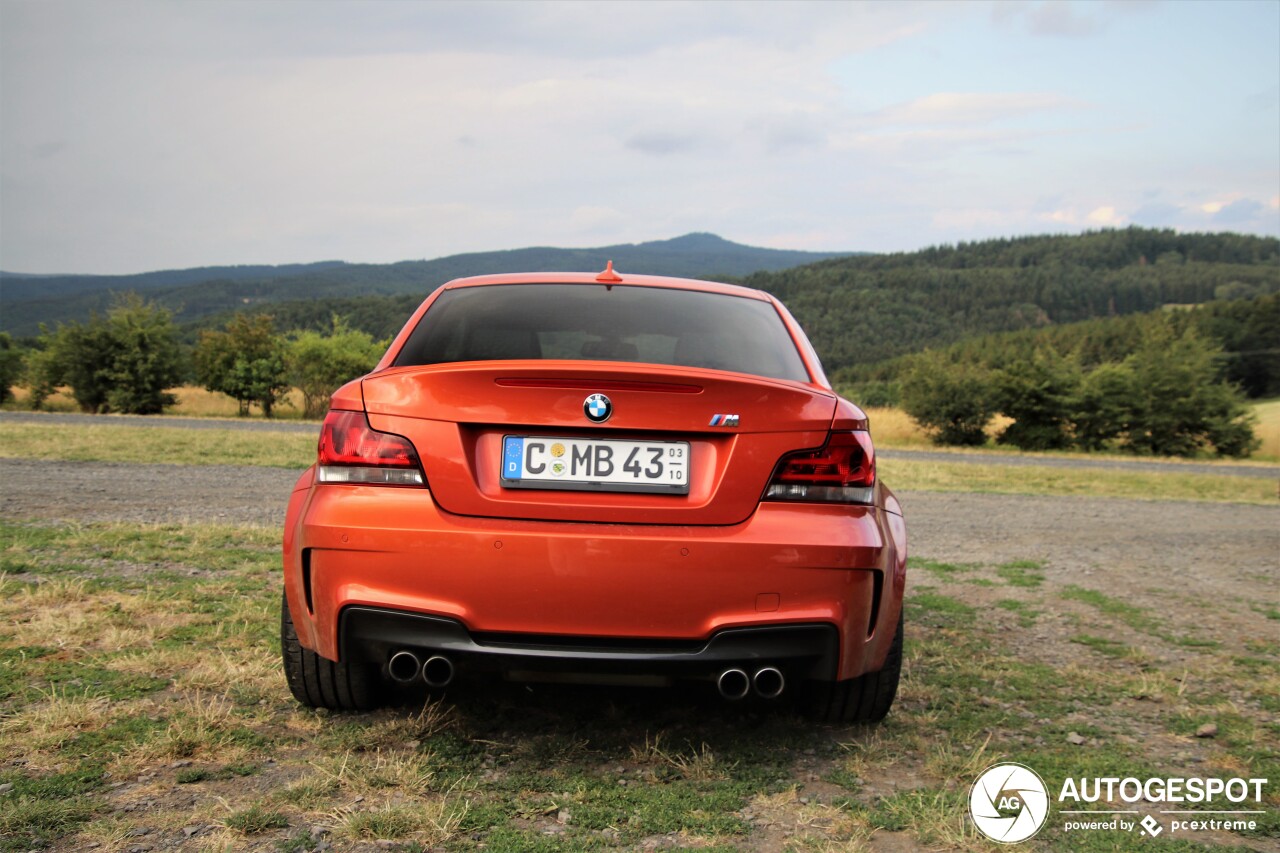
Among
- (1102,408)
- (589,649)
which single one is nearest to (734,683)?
(589,649)

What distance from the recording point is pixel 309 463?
43.4 ft

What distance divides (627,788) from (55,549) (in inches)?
187

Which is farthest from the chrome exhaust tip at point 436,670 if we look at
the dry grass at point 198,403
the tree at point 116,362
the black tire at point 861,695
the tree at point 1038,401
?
the tree at point 1038,401

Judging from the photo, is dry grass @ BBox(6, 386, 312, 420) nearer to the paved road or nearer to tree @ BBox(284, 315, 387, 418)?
tree @ BBox(284, 315, 387, 418)

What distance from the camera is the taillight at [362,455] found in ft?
9.00

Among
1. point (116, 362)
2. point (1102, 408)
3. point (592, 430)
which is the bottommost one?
point (1102, 408)

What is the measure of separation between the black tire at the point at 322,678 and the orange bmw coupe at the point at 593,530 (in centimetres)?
26

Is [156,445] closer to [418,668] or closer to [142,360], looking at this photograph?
[418,668]

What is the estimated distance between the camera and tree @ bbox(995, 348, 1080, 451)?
3177 cm

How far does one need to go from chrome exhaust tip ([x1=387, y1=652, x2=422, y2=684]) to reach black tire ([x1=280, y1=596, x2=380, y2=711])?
414 mm

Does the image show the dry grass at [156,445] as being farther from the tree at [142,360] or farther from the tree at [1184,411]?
the tree at [1184,411]

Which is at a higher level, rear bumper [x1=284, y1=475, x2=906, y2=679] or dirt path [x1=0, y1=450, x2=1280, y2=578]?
rear bumper [x1=284, y1=475, x2=906, y2=679]

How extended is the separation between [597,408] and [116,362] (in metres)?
32.8

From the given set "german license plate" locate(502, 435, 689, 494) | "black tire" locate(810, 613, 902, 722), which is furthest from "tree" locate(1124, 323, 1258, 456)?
"german license plate" locate(502, 435, 689, 494)
